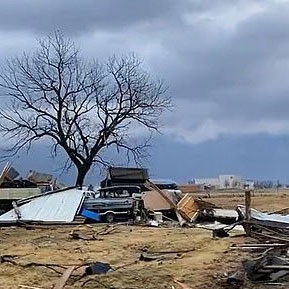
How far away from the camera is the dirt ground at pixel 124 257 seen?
11.5 metres

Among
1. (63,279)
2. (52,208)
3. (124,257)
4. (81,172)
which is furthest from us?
(81,172)

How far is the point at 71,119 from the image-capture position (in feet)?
145

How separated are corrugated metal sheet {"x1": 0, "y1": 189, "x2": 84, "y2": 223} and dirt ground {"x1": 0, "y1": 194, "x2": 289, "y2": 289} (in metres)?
3.41

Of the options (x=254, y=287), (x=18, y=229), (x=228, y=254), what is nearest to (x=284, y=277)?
(x=254, y=287)

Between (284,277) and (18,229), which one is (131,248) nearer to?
(284,277)

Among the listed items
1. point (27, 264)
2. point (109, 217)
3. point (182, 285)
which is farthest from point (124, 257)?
point (109, 217)

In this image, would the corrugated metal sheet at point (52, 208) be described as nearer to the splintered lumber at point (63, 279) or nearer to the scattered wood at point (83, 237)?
the scattered wood at point (83, 237)

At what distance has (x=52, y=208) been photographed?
2833 cm

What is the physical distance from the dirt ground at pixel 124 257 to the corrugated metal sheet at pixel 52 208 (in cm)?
341

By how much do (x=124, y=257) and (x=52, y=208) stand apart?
13.5 meters

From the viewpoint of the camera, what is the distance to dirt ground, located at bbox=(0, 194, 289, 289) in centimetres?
1153

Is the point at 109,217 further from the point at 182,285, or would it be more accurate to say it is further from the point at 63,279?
the point at 182,285

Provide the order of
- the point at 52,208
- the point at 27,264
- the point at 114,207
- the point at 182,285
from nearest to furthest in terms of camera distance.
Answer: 1. the point at 182,285
2. the point at 27,264
3. the point at 114,207
4. the point at 52,208

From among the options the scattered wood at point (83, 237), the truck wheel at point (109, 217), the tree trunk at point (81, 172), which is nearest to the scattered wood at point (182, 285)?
the scattered wood at point (83, 237)
